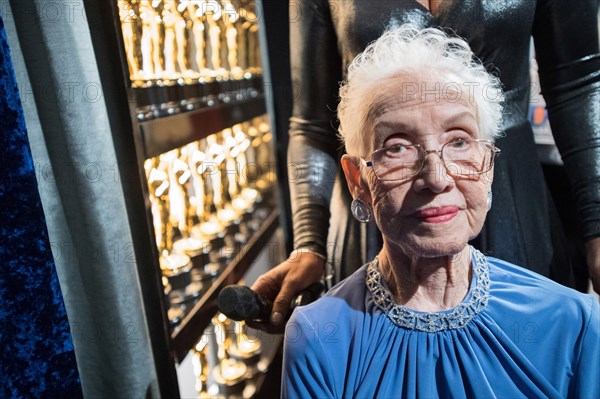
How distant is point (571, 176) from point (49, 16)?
89cm

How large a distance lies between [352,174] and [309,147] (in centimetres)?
12

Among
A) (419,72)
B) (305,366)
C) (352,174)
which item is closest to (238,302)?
(305,366)

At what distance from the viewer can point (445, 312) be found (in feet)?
2.31

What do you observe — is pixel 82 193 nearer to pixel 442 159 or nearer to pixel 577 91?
pixel 442 159

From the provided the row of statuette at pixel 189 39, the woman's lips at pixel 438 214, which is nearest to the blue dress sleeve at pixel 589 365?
the woman's lips at pixel 438 214

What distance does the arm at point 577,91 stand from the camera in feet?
2.34

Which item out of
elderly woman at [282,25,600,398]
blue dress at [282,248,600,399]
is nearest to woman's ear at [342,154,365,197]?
elderly woman at [282,25,600,398]

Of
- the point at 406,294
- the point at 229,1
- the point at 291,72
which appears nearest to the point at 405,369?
the point at 406,294

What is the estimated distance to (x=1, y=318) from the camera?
2.90 feet

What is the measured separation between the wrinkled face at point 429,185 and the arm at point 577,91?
0.16m

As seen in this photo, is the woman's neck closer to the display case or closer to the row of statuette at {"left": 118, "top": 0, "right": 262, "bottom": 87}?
the display case

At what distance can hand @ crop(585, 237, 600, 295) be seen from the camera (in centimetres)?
74

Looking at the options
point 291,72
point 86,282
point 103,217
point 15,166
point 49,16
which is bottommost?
point 86,282

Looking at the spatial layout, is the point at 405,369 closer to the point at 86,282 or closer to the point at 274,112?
the point at 274,112
